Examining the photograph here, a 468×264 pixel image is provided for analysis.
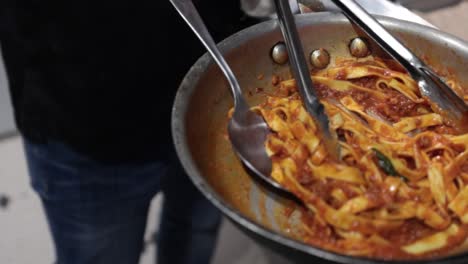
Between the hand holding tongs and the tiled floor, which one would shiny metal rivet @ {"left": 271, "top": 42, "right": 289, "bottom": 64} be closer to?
the hand holding tongs

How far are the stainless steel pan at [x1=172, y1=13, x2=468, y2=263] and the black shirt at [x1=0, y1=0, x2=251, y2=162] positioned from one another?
0.71ft

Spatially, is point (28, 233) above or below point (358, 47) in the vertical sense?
below

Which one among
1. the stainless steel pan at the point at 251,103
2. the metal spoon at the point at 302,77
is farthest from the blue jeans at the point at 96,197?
the metal spoon at the point at 302,77

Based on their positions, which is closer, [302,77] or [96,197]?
[302,77]

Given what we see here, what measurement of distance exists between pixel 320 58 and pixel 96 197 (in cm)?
63

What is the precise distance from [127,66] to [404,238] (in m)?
0.64

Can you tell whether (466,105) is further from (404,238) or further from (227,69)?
(227,69)

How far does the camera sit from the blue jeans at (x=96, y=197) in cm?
124


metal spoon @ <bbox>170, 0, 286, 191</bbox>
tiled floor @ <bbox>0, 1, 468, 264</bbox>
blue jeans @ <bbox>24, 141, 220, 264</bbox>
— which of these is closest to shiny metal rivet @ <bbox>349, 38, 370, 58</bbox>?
metal spoon @ <bbox>170, 0, 286, 191</bbox>

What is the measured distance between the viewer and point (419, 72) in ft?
A: 3.05

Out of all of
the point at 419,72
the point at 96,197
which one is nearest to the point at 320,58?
the point at 419,72

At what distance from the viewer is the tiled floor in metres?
1.92

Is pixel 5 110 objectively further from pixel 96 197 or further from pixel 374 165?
pixel 374 165

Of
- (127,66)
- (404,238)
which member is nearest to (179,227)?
(127,66)
